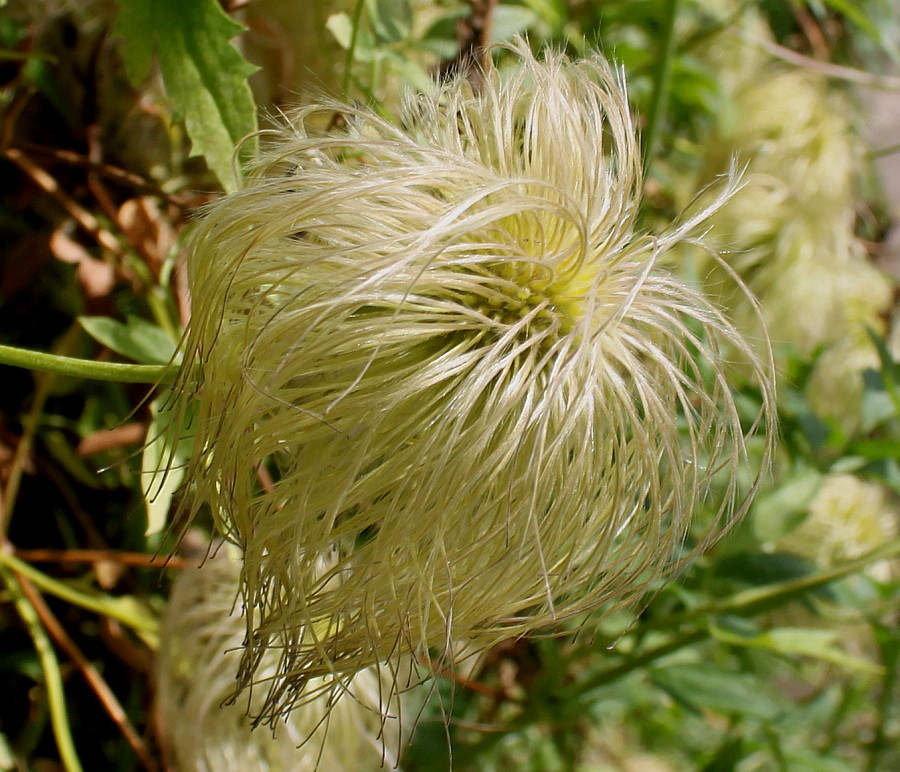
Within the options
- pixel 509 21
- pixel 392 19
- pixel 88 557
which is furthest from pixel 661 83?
pixel 88 557

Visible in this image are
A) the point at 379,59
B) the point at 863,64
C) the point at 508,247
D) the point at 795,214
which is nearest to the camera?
the point at 508,247

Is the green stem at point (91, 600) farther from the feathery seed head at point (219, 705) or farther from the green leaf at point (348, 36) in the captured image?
the green leaf at point (348, 36)

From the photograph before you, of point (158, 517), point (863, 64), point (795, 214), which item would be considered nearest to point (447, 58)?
point (158, 517)

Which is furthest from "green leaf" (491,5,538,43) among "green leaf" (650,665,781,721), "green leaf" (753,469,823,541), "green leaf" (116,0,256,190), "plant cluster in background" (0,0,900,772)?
"green leaf" (650,665,781,721)

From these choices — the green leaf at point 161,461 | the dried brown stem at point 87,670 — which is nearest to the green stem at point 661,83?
the green leaf at point 161,461

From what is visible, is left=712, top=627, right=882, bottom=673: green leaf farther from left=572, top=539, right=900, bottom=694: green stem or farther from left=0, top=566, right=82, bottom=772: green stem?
left=0, top=566, right=82, bottom=772: green stem

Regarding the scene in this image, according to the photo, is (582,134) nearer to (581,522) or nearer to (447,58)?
(581,522)
